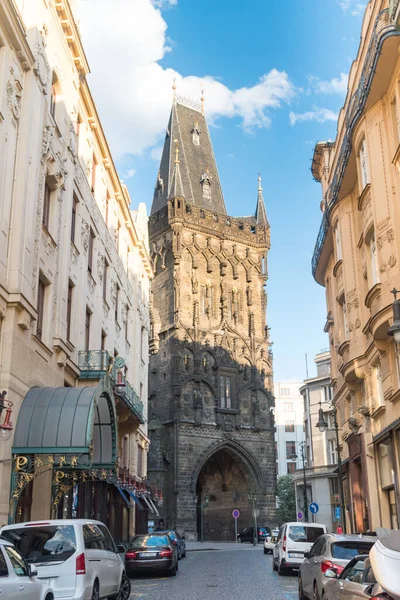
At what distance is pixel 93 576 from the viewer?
11.0m

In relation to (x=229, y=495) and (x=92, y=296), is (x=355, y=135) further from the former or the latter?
(x=229, y=495)

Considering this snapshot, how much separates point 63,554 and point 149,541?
11.0m

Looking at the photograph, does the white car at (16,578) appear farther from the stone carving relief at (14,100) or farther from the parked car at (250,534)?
the parked car at (250,534)

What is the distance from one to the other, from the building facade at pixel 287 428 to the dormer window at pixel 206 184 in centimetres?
4120

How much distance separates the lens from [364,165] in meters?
21.2

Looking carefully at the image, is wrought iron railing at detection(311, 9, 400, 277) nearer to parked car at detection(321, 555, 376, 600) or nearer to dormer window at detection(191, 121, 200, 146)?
parked car at detection(321, 555, 376, 600)

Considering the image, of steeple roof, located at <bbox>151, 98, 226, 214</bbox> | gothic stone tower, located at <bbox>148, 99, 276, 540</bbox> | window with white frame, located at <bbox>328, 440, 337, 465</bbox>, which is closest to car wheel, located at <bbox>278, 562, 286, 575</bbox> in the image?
gothic stone tower, located at <bbox>148, 99, 276, 540</bbox>

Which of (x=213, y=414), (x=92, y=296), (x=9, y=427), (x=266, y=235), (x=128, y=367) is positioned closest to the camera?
(x=9, y=427)

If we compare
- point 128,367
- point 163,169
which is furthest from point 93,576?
point 163,169

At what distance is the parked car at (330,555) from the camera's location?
11406 millimetres

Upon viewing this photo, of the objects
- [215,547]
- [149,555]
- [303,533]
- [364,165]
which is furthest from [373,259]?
[215,547]

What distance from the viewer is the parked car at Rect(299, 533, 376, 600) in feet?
37.4

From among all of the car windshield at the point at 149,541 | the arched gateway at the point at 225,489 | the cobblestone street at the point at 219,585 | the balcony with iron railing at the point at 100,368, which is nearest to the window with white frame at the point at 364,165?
the balcony with iron railing at the point at 100,368

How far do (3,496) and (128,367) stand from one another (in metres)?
20.8
